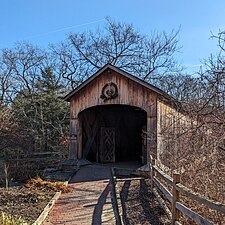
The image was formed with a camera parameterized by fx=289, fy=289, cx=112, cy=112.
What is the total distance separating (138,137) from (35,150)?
7.15 m

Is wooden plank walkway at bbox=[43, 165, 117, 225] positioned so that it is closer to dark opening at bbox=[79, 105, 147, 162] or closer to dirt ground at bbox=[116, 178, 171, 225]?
dirt ground at bbox=[116, 178, 171, 225]

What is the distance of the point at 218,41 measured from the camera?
369cm

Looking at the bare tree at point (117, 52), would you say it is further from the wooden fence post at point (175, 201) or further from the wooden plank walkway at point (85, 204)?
the wooden fence post at point (175, 201)

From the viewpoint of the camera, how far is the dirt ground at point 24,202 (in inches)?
257

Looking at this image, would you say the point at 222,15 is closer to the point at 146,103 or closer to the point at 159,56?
the point at 146,103

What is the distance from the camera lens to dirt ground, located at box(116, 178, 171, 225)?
20.7ft

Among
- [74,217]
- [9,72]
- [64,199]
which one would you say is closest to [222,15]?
[74,217]

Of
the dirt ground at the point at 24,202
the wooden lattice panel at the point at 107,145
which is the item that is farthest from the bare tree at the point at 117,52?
the dirt ground at the point at 24,202

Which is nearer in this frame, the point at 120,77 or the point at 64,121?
the point at 120,77

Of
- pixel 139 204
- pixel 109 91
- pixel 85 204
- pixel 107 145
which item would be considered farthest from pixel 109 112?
pixel 139 204

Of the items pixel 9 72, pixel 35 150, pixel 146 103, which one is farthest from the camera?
pixel 9 72

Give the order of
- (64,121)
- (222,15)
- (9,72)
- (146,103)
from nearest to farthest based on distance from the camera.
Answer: (222,15) < (146,103) < (64,121) < (9,72)

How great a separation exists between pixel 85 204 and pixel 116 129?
11.2 meters

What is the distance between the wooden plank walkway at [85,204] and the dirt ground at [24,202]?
13.1 inches
